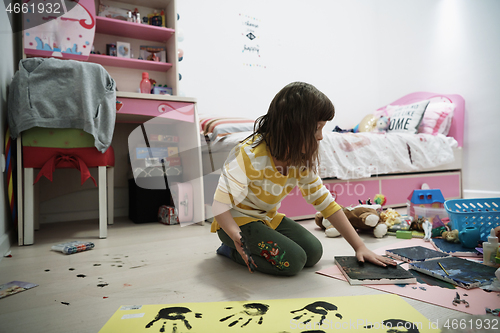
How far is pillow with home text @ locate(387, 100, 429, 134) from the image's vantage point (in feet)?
8.87

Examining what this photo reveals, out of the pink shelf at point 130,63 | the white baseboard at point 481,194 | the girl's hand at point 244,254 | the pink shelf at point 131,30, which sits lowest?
the white baseboard at point 481,194

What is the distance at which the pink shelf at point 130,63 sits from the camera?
208cm

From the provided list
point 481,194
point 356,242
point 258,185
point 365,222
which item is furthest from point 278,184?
point 481,194

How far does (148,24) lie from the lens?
2232 millimetres

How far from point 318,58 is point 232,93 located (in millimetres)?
1062

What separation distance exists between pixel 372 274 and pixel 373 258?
9 centimetres

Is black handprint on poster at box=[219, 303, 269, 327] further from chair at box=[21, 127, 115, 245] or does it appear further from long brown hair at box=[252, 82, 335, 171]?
chair at box=[21, 127, 115, 245]

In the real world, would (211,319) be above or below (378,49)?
below

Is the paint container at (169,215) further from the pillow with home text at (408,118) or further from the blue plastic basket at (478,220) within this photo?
the pillow with home text at (408,118)

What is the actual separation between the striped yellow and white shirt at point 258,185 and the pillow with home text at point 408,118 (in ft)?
6.47

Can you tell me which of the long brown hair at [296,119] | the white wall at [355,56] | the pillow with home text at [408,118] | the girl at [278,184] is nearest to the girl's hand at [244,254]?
the girl at [278,184]

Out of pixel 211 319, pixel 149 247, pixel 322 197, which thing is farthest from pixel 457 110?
pixel 211 319

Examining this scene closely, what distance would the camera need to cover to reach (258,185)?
1.02 meters

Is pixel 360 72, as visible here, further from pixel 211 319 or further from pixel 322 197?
pixel 211 319
